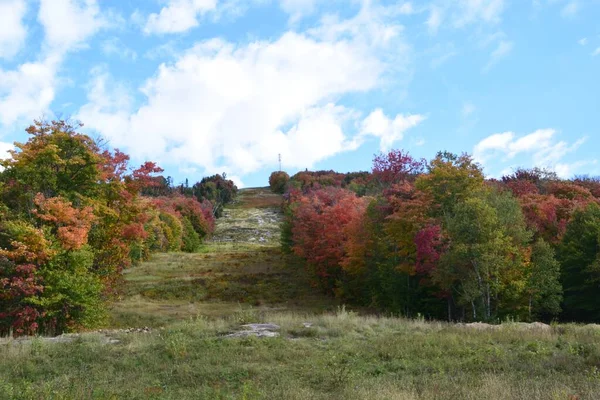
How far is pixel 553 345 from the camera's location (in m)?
12.8

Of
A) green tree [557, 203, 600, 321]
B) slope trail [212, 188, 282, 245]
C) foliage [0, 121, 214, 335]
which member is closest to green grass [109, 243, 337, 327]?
foliage [0, 121, 214, 335]

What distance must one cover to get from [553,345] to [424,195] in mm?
17107

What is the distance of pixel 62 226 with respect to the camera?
23547 mm

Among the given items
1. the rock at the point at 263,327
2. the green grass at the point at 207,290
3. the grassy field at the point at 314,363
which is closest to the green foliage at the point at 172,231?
the green grass at the point at 207,290

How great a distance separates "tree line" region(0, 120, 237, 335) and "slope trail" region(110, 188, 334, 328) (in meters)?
6.91

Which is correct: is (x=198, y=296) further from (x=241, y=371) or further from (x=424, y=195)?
(x=241, y=371)

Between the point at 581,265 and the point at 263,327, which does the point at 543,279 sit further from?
the point at 263,327

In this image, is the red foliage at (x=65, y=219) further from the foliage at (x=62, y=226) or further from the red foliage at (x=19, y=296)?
the red foliage at (x=19, y=296)

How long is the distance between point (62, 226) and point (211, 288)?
1066 inches

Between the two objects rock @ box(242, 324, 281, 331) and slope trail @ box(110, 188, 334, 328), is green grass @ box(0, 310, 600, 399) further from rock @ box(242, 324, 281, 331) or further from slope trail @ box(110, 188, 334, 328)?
slope trail @ box(110, 188, 334, 328)

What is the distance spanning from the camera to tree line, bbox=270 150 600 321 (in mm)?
24391

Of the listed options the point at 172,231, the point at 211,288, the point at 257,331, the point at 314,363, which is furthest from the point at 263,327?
the point at 172,231

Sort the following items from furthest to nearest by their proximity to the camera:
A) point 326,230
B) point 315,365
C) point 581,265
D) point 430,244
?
1. point 326,230
2. point 581,265
3. point 430,244
4. point 315,365

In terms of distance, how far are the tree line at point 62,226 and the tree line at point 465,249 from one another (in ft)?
56.9
